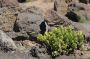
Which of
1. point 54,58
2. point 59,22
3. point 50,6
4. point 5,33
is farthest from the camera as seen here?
point 50,6

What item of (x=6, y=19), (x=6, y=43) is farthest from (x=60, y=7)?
(x=6, y=43)

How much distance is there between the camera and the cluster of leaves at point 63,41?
11.9 m

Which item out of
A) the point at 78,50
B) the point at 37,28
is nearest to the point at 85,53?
the point at 78,50

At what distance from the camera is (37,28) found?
43.9ft

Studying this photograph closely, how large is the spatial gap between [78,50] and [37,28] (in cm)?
Answer: 201

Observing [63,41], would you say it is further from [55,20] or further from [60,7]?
[60,7]

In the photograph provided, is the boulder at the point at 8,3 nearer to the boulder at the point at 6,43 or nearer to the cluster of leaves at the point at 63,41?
the boulder at the point at 6,43

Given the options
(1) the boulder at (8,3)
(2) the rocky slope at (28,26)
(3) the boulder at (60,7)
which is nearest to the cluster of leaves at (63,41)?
(2) the rocky slope at (28,26)

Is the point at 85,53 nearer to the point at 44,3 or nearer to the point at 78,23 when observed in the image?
the point at 78,23

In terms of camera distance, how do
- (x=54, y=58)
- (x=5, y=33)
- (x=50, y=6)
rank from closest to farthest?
1. (x=54, y=58)
2. (x=5, y=33)
3. (x=50, y=6)

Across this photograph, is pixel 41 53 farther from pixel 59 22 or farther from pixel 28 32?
pixel 59 22

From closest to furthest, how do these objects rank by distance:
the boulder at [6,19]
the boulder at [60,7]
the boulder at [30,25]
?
1. the boulder at [30,25]
2. the boulder at [6,19]
3. the boulder at [60,7]

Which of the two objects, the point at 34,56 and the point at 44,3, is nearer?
the point at 34,56

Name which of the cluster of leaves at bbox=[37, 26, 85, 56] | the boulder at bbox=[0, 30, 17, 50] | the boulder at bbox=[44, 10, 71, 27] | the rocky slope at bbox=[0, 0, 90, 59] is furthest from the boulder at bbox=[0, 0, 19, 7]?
the cluster of leaves at bbox=[37, 26, 85, 56]
